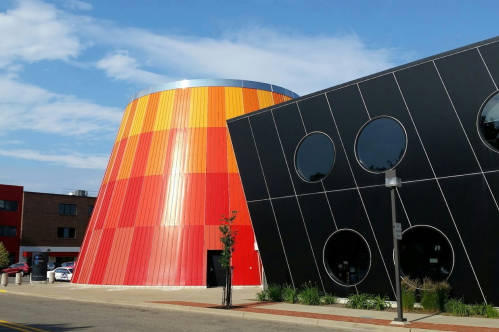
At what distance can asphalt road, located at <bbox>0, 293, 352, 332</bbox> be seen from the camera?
→ 13.2 m

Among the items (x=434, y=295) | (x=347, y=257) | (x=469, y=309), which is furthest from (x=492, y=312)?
(x=347, y=257)

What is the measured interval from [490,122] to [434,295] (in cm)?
579

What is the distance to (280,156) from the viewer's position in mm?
21250

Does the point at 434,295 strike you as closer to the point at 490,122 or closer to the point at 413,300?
the point at 413,300

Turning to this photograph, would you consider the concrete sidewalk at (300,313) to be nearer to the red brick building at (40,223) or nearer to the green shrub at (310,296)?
the green shrub at (310,296)

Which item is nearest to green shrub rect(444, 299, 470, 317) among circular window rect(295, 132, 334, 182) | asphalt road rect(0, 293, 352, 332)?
asphalt road rect(0, 293, 352, 332)

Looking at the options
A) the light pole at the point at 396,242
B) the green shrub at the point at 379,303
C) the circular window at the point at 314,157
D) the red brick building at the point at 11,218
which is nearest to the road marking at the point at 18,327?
the light pole at the point at 396,242

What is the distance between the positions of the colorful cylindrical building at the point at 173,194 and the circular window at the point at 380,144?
1329 centimetres

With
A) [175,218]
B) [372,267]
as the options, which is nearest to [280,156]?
[372,267]

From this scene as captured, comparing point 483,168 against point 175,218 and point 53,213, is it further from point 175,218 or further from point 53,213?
point 53,213

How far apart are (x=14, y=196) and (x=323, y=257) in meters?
55.4

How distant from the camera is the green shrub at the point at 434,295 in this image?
16.1 m

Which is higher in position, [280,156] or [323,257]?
[280,156]

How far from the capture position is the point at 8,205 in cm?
6331
